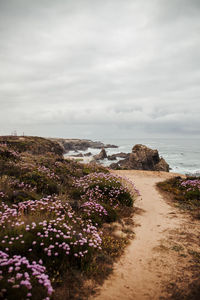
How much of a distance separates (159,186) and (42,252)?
1311 cm

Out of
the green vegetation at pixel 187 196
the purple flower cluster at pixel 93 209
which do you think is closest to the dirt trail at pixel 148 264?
the purple flower cluster at pixel 93 209

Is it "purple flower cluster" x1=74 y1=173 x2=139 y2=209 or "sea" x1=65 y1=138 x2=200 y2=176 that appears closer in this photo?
"purple flower cluster" x1=74 y1=173 x2=139 y2=209

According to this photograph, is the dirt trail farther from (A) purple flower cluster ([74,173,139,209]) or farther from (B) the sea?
(B) the sea

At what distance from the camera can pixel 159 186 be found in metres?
15.2

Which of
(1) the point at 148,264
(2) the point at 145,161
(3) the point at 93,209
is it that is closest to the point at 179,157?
(2) the point at 145,161

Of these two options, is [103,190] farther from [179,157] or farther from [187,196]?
[179,157]

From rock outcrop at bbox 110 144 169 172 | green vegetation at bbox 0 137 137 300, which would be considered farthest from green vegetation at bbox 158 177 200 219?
rock outcrop at bbox 110 144 169 172

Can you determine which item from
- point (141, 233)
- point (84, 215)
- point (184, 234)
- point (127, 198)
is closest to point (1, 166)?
point (84, 215)

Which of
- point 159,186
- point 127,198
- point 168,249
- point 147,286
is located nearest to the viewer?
point 147,286

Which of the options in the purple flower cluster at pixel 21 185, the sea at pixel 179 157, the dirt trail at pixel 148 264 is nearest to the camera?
the dirt trail at pixel 148 264

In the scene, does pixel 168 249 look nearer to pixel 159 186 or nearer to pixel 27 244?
pixel 27 244

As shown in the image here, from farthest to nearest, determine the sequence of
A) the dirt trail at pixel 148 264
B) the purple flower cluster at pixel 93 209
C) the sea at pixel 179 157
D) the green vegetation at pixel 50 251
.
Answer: the sea at pixel 179 157 → the purple flower cluster at pixel 93 209 → the dirt trail at pixel 148 264 → the green vegetation at pixel 50 251

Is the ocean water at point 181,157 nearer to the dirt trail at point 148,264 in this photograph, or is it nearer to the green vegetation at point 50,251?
the dirt trail at point 148,264

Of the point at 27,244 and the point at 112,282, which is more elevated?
the point at 27,244
